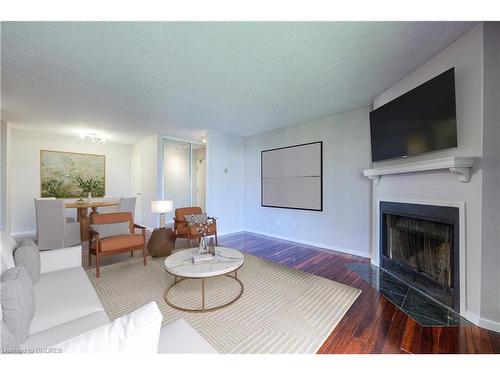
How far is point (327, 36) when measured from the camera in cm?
181

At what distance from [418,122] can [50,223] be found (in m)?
5.78

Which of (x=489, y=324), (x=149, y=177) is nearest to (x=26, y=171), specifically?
(x=149, y=177)

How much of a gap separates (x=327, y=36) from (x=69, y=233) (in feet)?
17.3

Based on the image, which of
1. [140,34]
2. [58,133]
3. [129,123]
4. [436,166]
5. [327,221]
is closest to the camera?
[140,34]

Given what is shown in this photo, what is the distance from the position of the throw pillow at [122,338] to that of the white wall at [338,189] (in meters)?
3.52

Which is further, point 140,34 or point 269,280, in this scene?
point 269,280

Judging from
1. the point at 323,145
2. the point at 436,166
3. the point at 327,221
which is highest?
the point at 323,145

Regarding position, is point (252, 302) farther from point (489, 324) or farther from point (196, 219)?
point (196, 219)

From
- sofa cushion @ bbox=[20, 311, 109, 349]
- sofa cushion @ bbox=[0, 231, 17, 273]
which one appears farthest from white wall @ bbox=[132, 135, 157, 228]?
sofa cushion @ bbox=[20, 311, 109, 349]

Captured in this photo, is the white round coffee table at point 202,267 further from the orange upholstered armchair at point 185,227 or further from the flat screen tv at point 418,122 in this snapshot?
the flat screen tv at point 418,122

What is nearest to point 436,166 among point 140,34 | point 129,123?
point 140,34

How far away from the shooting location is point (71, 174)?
5.51 m
